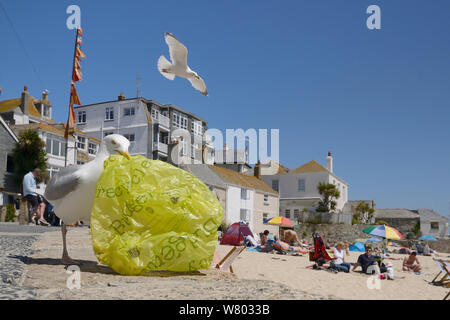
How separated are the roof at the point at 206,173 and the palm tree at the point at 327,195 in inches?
708

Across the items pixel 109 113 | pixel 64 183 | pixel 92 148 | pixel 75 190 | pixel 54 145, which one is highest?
pixel 109 113

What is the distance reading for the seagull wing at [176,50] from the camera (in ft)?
35.6

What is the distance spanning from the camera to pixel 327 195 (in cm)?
5459

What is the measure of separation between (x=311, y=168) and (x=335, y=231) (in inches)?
453

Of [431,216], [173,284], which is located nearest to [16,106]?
[173,284]

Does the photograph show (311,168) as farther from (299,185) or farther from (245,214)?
(245,214)

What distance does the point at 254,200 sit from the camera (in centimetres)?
4828

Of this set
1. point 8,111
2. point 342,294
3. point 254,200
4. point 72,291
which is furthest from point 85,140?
point 72,291

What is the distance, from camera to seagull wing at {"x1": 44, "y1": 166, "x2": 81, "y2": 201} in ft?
23.3

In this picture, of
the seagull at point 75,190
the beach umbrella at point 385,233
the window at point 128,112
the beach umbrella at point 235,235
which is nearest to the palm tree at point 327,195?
the window at point 128,112

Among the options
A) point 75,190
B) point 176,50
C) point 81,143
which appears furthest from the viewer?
point 81,143

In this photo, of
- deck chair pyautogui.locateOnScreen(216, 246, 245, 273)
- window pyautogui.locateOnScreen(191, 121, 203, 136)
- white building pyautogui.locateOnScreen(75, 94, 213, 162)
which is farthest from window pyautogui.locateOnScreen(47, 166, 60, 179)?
deck chair pyautogui.locateOnScreen(216, 246, 245, 273)

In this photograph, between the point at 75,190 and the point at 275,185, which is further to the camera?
the point at 275,185
